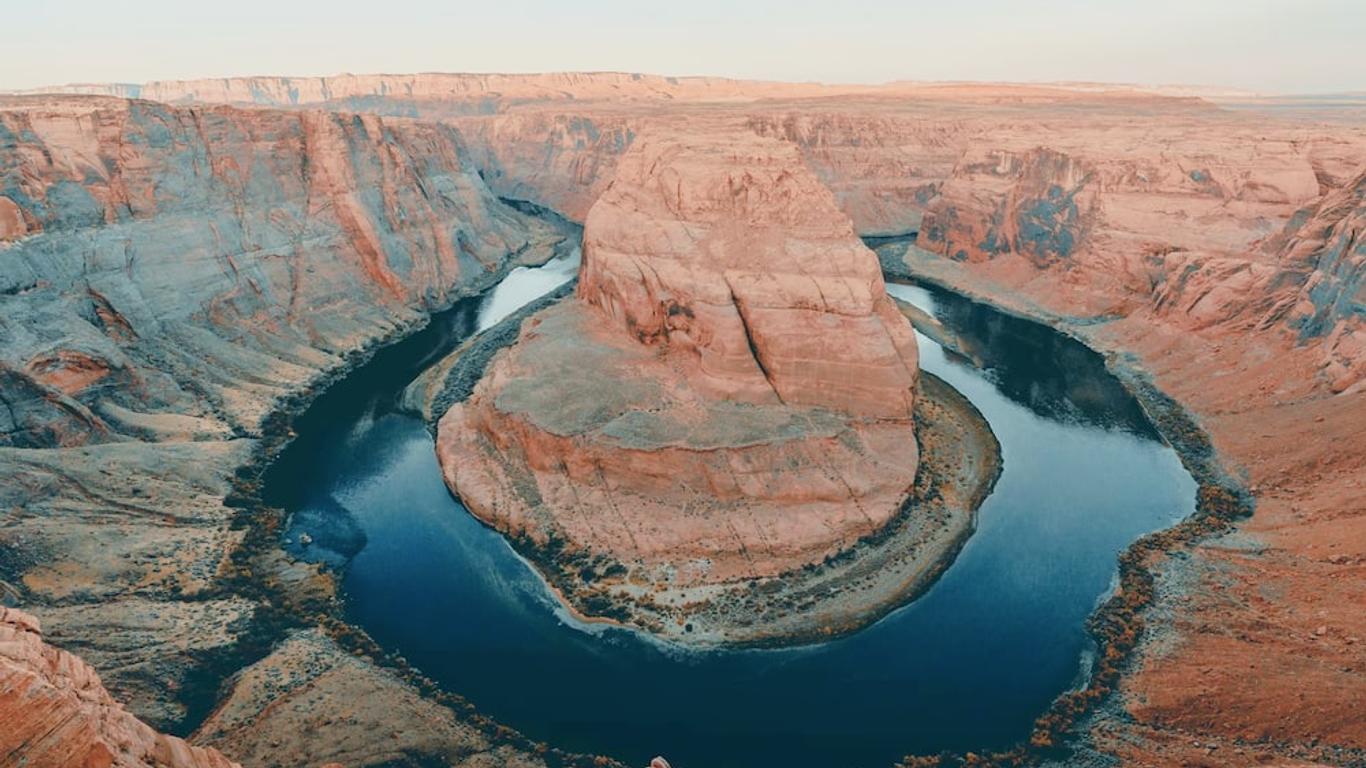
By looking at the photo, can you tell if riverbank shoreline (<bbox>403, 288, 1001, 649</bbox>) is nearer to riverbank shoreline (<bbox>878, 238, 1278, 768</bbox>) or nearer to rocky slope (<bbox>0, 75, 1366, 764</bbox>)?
riverbank shoreline (<bbox>878, 238, 1278, 768</bbox>)

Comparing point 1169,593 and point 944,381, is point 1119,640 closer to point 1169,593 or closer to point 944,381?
point 1169,593

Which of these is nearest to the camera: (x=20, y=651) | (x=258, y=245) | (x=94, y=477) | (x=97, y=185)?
Answer: (x=20, y=651)

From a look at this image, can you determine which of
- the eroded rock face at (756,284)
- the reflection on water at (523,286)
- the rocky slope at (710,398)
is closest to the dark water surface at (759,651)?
the rocky slope at (710,398)

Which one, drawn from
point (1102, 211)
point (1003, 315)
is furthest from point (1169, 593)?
point (1102, 211)

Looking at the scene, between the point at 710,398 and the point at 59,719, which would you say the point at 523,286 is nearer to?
the point at 710,398

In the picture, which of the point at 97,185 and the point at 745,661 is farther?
the point at 97,185

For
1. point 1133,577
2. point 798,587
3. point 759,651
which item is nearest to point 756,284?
point 798,587

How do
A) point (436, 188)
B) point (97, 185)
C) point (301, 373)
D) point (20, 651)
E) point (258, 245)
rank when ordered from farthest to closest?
point (436, 188) → point (258, 245) → point (301, 373) → point (97, 185) → point (20, 651)

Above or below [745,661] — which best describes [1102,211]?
above
